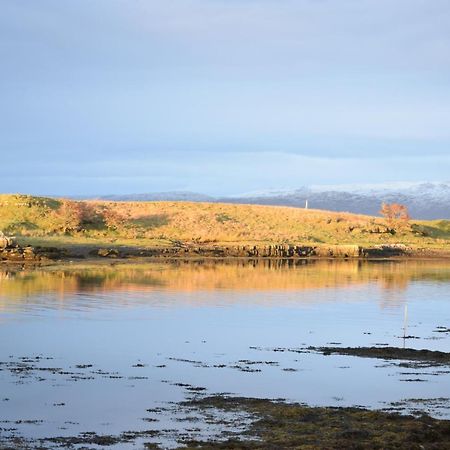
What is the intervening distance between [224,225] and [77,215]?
596 inches

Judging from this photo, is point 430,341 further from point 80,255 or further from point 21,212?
point 21,212

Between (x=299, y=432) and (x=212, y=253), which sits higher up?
(x=212, y=253)

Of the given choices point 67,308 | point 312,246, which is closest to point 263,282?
point 67,308

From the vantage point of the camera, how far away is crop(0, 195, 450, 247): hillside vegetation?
78.2 meters

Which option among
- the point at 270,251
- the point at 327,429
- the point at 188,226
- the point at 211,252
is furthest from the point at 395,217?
the point at 327,429

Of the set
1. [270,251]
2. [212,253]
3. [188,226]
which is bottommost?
[212,253]

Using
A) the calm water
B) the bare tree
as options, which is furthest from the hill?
the calm water

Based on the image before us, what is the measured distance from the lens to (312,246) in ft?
261

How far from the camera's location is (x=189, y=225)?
86.9 m

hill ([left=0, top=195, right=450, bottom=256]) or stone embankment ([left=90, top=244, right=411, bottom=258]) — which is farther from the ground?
hill ([left=0, top=195, right=450, bottom=256])

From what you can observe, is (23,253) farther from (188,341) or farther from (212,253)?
(188,341)

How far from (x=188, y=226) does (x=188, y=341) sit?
197ft

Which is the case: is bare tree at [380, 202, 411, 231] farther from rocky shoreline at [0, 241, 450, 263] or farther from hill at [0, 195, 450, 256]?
→ rocky shoreline at [0, 241, 450, 263]

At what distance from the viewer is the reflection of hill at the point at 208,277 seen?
140ft
